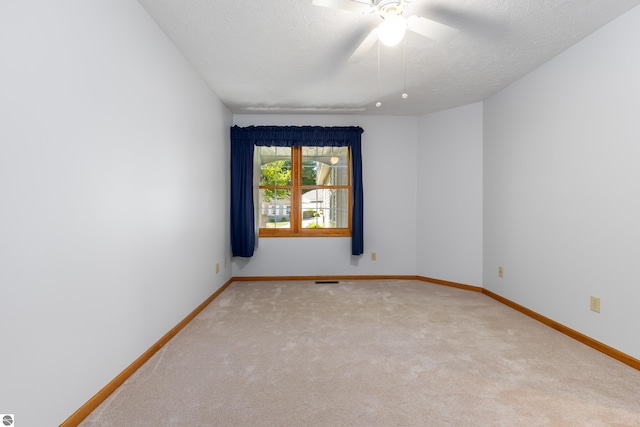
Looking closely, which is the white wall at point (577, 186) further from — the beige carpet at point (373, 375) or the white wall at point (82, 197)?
the white wall at point (82, 197)

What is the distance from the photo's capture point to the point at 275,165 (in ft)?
14.8

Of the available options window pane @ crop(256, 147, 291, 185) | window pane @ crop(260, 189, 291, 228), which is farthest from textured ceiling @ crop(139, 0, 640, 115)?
window pane @ crop(260, 189, 291, 228)

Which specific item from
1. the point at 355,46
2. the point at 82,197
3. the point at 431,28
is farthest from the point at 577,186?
the point at 82,197

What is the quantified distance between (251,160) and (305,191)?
91 centimetres

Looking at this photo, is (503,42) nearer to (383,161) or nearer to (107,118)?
(383,161)

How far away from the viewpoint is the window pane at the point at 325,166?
4473 mm

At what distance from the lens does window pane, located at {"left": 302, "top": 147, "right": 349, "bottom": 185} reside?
447 cm

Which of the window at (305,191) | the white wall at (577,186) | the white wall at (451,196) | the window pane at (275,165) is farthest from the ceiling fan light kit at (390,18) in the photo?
the window pane at (275,165)

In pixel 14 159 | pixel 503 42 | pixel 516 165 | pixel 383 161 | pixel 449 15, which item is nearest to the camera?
pixel 14 159

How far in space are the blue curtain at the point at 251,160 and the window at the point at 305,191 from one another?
21cm

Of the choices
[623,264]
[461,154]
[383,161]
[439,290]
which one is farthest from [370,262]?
[623,264]

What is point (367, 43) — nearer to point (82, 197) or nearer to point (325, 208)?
point (82, 197)

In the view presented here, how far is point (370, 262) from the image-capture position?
14.6ft

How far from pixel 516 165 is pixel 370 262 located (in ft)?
7.29
